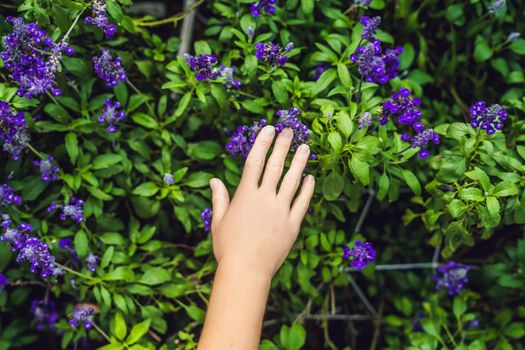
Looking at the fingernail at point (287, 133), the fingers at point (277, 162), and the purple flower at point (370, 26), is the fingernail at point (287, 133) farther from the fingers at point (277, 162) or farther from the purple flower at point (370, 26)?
the purple flower at point (370, 26)

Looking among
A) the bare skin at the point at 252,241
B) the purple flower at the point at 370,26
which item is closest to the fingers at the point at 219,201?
the bare skin at the point at 252,241

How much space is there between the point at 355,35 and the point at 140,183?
111cm

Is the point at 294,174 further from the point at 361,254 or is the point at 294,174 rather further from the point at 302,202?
the point at 361,254

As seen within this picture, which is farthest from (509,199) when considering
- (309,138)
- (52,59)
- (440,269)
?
(52,59)

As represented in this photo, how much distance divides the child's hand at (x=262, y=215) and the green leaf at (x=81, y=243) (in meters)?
0.60

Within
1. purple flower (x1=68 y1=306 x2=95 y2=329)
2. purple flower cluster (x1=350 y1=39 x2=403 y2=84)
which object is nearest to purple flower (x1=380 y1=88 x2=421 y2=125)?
purple flower cluster (x1=350 y1=39 x2=403 y2=84)

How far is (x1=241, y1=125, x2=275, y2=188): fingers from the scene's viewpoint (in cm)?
168

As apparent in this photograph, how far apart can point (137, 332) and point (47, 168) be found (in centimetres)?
72

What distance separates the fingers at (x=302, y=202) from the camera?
172cm

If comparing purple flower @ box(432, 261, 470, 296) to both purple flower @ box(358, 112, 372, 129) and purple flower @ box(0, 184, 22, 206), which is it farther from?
purple flower @ box(0, 184, 22, 206)

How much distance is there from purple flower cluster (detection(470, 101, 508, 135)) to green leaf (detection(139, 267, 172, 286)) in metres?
1.31

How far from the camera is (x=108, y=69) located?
6.08 feet

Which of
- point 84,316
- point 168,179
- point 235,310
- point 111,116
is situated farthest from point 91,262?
point 235,310

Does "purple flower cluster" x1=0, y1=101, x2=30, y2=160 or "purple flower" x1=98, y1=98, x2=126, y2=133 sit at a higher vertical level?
"purple flower" x1=98, y1=98, x2=126, y2=133
